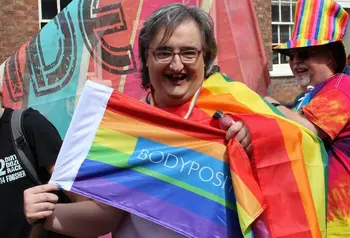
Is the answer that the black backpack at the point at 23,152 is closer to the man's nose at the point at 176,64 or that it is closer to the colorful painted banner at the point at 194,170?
the colorful painted banner at the point at 194,170

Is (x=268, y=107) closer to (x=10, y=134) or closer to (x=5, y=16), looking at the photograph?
(x=10, y=134)

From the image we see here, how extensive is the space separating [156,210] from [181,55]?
57 cm

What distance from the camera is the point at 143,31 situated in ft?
6.46

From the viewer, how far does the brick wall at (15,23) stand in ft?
25.2

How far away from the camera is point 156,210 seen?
1777 mm

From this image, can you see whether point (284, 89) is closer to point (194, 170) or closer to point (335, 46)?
point (335, 46)

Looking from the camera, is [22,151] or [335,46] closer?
[22,151]

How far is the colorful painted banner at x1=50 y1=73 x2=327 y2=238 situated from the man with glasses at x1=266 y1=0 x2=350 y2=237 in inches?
11.3

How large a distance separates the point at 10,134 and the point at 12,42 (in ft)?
19.0

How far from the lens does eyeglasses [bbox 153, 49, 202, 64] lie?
185cm

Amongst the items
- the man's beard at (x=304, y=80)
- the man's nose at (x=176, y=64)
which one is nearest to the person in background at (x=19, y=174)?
the man's nose at (x=176, y=64)

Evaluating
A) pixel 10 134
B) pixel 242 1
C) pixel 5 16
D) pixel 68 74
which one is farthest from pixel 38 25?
pixel 10 134

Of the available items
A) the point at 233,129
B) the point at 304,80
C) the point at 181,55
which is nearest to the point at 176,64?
the point at 181,55

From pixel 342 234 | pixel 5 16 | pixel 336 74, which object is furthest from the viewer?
pixel 5 16
